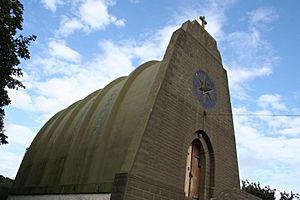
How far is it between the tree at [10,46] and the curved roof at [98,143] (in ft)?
12.4

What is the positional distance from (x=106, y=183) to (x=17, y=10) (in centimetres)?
701

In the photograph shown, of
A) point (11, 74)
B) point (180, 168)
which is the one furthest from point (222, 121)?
point (11, 74)

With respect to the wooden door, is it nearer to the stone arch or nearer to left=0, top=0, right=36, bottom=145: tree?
the stone arch

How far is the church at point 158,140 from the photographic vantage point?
11180 mm

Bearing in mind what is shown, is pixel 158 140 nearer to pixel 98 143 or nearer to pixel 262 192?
pixel 98 143

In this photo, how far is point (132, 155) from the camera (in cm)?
1064

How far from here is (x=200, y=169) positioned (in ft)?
Result: 46.6

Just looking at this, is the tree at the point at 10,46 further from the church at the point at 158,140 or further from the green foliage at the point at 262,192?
the green foliage at the point at 262,192

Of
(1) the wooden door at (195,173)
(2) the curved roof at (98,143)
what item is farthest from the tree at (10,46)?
(1) the wooden door at (195,173)

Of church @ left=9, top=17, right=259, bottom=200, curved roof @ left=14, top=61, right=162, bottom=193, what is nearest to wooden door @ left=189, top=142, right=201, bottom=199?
church @ left=9, top=17, right=259, bottom=200

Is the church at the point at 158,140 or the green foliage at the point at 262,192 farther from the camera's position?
the green foliage at the point at 262,192

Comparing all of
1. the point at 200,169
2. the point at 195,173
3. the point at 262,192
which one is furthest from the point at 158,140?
the point at 262,192

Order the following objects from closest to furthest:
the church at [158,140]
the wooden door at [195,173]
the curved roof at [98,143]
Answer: the church at [158,140], the curved roof at [98,143], the wooden door at [195,173]

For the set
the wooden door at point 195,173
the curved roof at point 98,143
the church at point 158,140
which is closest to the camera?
the church at point 158,140
